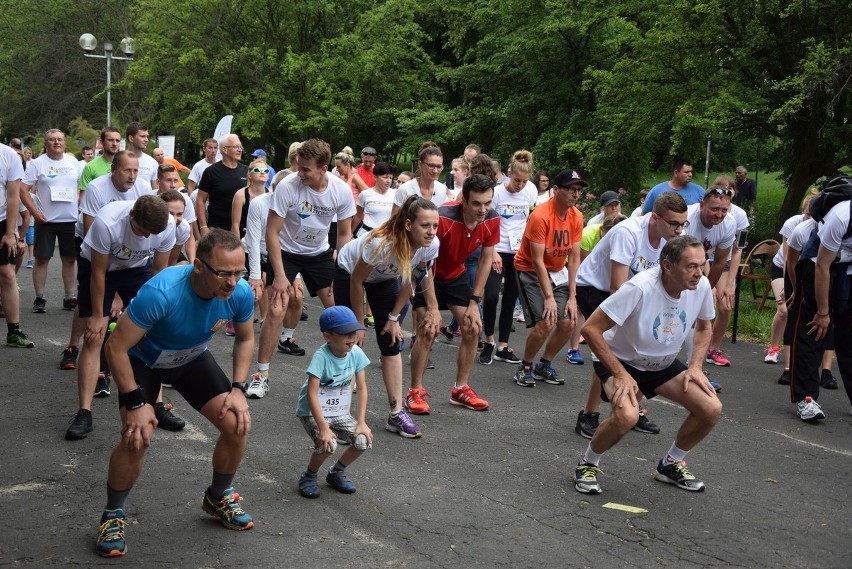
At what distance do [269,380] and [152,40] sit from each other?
107ft

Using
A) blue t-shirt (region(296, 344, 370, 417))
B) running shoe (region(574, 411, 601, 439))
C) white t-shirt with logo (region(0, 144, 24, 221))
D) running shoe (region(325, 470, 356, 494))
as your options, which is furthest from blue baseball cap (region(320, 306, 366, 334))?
white t-shirt with logo (region(0, 144, 24, 221))

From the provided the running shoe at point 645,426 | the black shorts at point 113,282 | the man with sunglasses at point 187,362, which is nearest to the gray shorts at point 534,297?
the running shoe at point 645,426

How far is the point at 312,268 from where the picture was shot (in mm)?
8508

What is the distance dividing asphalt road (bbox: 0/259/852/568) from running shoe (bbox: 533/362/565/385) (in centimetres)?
72

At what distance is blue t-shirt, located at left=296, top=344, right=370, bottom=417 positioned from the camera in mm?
5449

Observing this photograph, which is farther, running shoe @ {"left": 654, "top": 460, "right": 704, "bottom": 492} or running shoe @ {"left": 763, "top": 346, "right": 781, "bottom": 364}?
running shoe @ {"left": 763, "top": 346, "right": 781, "bottom": 364}

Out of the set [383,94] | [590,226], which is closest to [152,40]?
[383,94]

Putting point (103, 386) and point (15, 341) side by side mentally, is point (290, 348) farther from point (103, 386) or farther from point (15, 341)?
point (15, 341)

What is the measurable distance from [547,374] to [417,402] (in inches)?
78.8

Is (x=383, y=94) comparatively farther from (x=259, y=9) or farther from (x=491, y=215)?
(x=491, y=215)

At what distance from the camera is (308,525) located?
5164 millimetres

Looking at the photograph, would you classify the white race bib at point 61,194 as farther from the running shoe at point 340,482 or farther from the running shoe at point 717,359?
the running shoe at point 717,359

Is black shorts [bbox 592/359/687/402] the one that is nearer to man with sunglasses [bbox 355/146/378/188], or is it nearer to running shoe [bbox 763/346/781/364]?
running shoe [bbox 763/346/781/364]

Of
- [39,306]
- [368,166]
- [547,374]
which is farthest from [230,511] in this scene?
[368,166]
